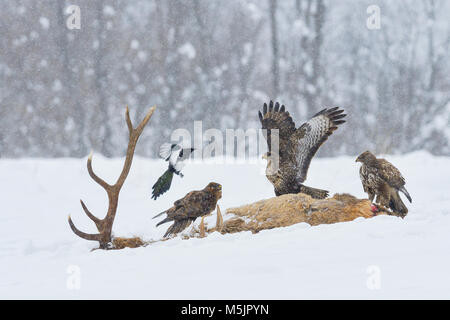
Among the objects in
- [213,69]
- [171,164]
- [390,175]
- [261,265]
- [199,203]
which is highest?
[213,69]

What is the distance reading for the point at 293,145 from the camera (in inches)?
229

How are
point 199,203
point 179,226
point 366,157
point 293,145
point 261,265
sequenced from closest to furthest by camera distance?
point 261,265 → point 199,203 → point 179,226 → point 366,157 → point 293,145

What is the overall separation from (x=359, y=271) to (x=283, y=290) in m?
0.56

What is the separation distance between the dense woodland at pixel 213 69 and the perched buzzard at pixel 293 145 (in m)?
12.5

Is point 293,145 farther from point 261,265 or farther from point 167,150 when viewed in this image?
point 261,265

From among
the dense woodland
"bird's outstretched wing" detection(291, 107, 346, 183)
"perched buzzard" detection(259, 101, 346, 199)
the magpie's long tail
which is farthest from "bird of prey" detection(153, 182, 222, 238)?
the dense woodland

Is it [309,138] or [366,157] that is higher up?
[309,138]

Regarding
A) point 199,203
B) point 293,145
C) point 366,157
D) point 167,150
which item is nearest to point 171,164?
point 167,150

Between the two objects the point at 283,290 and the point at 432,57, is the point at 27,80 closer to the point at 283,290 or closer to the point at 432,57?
the point at 432,57

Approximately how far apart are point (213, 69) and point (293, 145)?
43.9 ft

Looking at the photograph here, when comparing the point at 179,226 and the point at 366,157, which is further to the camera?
the point at 366,157

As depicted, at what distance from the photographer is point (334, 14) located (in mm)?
18516

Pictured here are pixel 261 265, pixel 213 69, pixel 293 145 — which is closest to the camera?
pixel 261 265

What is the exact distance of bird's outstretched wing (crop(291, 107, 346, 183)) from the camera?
5836mm
